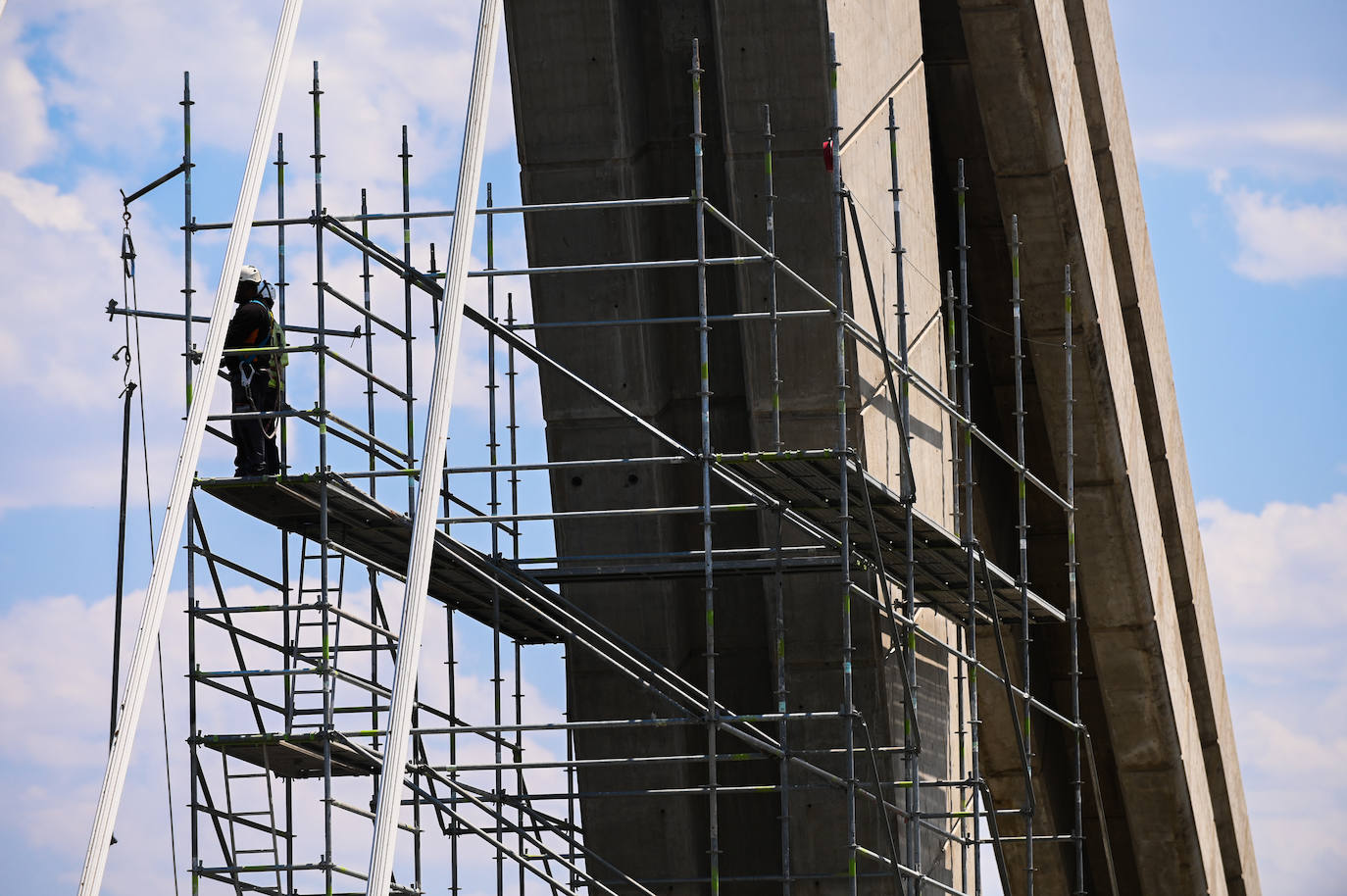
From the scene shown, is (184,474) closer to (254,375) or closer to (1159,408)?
(254,375)

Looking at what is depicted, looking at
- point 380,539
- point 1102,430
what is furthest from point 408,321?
point 1102,430

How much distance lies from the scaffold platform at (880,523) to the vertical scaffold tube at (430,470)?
3.00 meters

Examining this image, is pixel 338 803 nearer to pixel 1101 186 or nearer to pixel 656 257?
pixel 656 257

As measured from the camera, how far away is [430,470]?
8.53 metres

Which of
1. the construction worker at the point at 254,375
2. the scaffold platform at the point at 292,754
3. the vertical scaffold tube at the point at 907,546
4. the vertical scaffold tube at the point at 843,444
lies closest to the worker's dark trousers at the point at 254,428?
the construction worker at the point at 254,375

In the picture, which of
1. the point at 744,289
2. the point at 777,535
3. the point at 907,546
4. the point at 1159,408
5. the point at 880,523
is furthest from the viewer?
the point at 1159,408

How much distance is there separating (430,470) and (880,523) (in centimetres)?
521

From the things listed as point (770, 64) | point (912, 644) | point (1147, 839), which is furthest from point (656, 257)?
point (1147, 839)

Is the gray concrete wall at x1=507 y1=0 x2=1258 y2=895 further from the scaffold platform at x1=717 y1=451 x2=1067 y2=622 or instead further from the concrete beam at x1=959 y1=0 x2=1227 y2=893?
the scaffold platform at x1=717 y1=451 x2=1067 y2=622

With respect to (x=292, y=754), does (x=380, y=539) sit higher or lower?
higher

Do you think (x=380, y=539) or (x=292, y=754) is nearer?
(x=292, y=754)

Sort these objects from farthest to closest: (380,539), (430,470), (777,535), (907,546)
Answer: (907,546) → (777,535) → (380,539) → (430,470)

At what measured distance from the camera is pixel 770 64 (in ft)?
44.9

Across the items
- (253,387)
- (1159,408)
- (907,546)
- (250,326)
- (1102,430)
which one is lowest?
(907,546)
